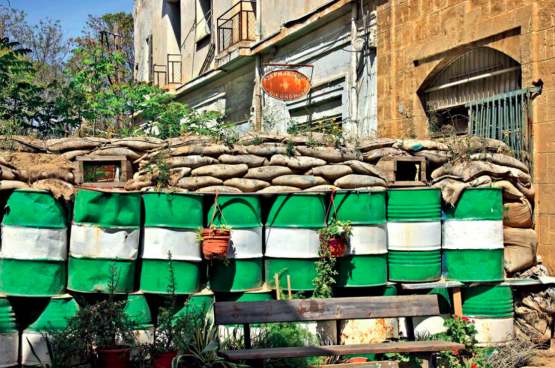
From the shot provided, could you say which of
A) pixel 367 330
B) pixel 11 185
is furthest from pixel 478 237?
pixel 11 185

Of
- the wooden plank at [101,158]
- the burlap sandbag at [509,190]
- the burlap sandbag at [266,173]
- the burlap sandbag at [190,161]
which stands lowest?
the burlap sandbag at [509,190]

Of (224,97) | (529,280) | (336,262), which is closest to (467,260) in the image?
(529,280)

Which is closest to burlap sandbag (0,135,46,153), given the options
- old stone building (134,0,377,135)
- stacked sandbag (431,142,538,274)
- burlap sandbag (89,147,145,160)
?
burlap sandbag (89,147,145,160)

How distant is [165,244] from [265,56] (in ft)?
28.8

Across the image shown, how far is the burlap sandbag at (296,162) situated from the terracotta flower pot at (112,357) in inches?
94.5

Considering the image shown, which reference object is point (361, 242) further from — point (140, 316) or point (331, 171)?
point (140, 316)

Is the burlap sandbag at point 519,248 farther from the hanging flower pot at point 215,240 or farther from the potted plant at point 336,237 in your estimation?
the hanging flower pot at point 215,240

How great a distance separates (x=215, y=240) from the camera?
5.83 metres

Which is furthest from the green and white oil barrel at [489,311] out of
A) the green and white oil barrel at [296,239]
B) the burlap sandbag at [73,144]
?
the burlap sandbag at [73,144]

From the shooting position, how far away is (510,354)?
630 cm

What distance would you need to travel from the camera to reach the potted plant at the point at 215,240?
5.83 m

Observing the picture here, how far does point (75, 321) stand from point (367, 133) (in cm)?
622

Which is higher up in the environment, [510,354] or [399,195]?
[399,195]

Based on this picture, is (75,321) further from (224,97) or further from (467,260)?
(224,97)
